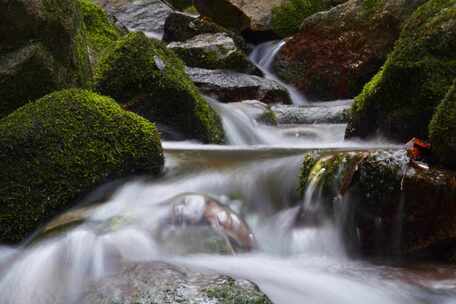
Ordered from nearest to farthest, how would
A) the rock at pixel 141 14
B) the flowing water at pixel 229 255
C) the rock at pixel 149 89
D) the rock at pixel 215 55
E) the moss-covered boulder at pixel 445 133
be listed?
the flowing water at pixel 229 255 → the moss-covered boulder at pixel 445 133 → the rock at pixel 149 89 → the rock at pixel 215 55 → the rock at pixel 141 14

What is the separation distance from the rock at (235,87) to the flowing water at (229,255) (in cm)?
372

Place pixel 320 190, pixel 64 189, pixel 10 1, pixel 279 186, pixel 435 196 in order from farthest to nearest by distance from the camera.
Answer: pixel 10 1, pixel 279 186, pixel 64 189, pixel 320 190, pixel 435 196

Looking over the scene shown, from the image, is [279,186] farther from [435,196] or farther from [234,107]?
[234,107]

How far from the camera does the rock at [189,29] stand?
10.7m

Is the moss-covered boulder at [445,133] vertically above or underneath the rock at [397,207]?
above

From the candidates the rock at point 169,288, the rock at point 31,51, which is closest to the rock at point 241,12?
the rock at point 31,51

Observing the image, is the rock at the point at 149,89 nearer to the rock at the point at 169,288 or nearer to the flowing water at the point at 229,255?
the flowing water at the point at 229,255

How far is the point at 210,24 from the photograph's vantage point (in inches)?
422

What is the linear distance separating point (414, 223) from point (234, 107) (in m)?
4.38

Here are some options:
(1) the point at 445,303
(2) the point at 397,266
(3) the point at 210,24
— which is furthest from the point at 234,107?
(1) the point at 445,303

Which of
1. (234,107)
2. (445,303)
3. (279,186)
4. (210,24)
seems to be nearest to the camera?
(445,303)

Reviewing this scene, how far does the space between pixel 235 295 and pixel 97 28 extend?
21.4ft

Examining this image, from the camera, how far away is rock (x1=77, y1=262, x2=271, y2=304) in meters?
2.46

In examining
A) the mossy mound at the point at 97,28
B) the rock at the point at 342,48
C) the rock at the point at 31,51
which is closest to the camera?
the rock at the point at 31,51
